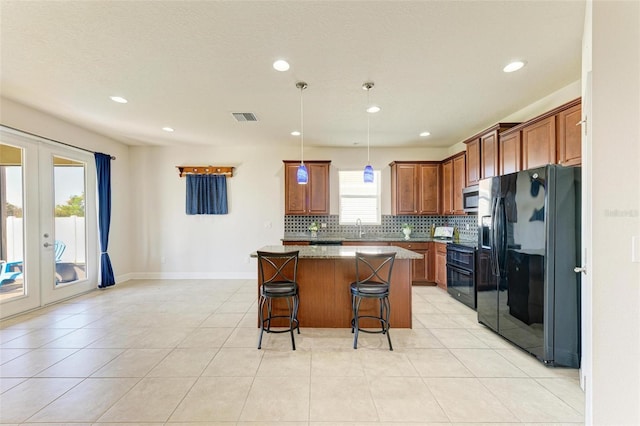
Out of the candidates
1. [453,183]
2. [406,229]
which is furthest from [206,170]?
[453,183]

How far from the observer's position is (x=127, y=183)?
5539mm

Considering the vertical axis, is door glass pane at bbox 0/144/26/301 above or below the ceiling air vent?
below

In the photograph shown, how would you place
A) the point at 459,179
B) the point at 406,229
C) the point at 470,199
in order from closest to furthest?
1. the point at 470,199
2. the point at 459,179
3. the point at 406,229

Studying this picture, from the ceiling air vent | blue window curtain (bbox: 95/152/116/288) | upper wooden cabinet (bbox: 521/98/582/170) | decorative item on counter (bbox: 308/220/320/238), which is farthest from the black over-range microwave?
blue window curtain (bbox: 95/152/116/288)

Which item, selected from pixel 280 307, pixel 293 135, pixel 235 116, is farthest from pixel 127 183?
pixel 280 307

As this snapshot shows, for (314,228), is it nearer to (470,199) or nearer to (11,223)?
(470,199)

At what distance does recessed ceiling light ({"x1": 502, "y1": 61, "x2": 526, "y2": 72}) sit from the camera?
249 centimetres

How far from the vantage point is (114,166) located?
5.21 m

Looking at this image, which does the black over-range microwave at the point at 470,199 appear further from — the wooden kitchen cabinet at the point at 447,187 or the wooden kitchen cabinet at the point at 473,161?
the wooden kitchen cabinet at the point at 447,187

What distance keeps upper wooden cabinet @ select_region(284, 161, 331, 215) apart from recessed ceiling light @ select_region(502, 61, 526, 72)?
321 centimetres

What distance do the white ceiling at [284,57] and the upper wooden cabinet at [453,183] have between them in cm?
87

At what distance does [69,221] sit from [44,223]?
1.52 feet

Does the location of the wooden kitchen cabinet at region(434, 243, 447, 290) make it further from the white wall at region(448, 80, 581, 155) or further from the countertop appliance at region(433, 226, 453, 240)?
the white wall at region(448, 80, 581, 155)

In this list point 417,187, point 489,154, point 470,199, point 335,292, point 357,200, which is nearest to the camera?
point 335,292
